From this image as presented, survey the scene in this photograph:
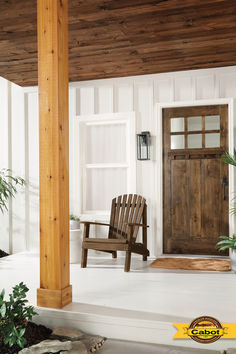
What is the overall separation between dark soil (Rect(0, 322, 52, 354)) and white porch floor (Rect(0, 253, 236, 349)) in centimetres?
7

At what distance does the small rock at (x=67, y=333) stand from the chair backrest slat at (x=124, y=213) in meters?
2.09

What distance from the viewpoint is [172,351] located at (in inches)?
97.5

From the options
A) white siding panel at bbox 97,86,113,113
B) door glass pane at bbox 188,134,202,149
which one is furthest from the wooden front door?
white siding panel at bbox 97,86,113,113

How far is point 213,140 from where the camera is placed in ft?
16.1

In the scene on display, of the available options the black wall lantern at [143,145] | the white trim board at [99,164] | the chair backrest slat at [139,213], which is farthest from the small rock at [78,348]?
the black wall lantern at [143,145]

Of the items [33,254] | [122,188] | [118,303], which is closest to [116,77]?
[122,188]

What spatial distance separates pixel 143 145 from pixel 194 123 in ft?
2.49

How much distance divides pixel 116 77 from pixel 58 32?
8.13 feet

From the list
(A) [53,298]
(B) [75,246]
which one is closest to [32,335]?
(A) [53,298]

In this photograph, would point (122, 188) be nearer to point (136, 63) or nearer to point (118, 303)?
point (136, 63)

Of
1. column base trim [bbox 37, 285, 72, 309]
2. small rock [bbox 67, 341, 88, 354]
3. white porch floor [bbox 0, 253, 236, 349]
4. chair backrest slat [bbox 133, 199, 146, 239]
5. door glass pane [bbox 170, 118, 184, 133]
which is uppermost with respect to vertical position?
door glass pane [bbox 170, 118, 184, 133]

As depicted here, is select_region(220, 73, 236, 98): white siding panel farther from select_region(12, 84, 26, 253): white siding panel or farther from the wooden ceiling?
select_region(12, 84, 26, 253): white siding panel

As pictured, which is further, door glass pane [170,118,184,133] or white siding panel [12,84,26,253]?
white siding panel [12,84,26,253]

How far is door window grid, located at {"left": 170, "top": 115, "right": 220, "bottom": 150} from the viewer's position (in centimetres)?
490
